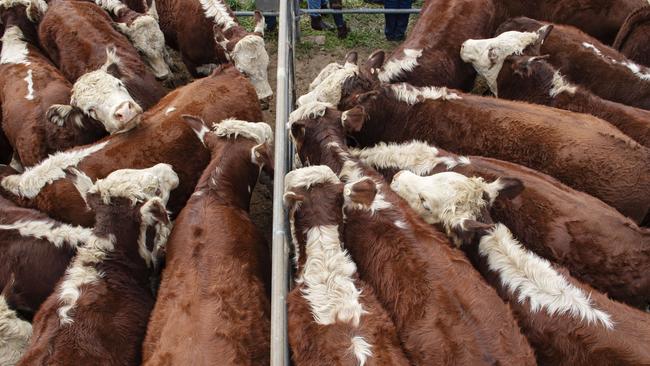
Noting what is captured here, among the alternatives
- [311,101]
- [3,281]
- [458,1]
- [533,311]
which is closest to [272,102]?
[311,101]

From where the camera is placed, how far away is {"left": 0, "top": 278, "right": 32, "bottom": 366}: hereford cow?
3211 mm

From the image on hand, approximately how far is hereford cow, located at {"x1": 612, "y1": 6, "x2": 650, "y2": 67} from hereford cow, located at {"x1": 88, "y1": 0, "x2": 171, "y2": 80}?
16.8 ft

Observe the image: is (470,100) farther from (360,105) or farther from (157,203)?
(157,203)

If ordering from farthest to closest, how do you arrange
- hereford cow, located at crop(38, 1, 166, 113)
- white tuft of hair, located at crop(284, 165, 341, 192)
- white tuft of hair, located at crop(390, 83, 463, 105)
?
hereford cow, located at crop(38, 1, 166, 113) → white tuft of hair, located at crop(390, 83, 463, 105) → white tuft of hair, located at crop(284, 165, 341, 192)

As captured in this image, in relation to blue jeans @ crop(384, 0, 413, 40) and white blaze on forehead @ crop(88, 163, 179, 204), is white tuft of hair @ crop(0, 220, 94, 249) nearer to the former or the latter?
white blaze on forehead @ crop(88, 163, 179, 204)

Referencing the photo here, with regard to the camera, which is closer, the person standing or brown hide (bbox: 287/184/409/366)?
brown hide (bbox: 287/184/409/366)

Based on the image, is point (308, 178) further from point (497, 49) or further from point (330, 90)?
point (497, 49)

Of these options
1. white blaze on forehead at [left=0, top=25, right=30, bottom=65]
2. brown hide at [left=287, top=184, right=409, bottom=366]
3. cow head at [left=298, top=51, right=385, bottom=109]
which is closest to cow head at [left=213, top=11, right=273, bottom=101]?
cow head at [left=298, top=51, right=385, bottom=109]

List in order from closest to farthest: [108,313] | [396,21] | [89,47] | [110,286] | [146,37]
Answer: [108,313]
[110,286]
[89,47]
[146,37]
[396,21]

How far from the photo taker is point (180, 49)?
657 centimetres

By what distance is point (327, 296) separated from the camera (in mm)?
3008

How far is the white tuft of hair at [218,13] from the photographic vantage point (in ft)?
19.9

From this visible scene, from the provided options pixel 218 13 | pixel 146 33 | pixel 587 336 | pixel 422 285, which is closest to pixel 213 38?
pixel 218 13

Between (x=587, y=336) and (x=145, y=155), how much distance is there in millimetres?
3456
